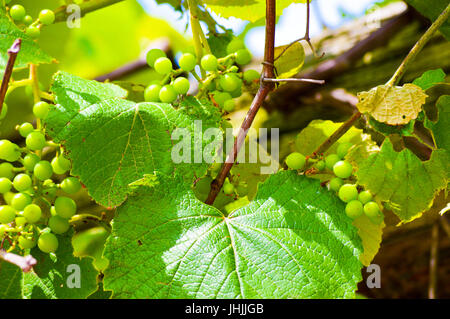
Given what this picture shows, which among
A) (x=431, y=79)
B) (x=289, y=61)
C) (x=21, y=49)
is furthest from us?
(x=289, y=61)

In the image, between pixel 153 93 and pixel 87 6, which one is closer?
pixel 153 93

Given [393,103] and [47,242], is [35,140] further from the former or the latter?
[393,103]

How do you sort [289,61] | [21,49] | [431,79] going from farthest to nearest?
[289,61]
[431,79]
[21,49]

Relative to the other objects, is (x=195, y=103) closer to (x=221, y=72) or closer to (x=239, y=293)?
(x=221, y=72)

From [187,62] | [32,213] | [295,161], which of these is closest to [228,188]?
[295,161]

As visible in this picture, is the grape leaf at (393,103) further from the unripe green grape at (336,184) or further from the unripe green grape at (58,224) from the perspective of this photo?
the unripe green grape at (58,224)

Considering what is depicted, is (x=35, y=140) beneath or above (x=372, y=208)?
above

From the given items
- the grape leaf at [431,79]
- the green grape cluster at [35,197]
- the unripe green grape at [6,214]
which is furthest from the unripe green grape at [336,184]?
the unripe green grape at [6,214]
